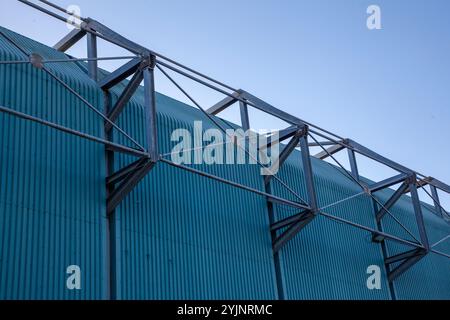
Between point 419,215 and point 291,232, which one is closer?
point 291,232

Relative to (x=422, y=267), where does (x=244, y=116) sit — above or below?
above

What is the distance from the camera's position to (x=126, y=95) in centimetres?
2323

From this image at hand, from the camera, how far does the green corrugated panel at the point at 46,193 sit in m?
18.6

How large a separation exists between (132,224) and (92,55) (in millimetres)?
6531

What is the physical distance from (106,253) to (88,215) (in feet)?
4.08

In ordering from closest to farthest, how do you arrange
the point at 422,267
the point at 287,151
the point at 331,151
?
1. the point at 287,151
2. the point at 422,267
3. the point at 331,151

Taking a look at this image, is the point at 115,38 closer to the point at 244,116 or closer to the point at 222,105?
the point at 244,116

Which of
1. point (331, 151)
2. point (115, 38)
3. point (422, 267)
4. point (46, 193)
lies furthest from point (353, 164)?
point (46, 193)

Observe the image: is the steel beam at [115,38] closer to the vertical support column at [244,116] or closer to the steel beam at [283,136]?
the vertical support column at [244,116]

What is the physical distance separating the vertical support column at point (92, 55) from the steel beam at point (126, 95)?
1504 mm

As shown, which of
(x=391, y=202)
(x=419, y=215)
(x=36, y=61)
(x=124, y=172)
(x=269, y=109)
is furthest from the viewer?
(x=391, y=202)
